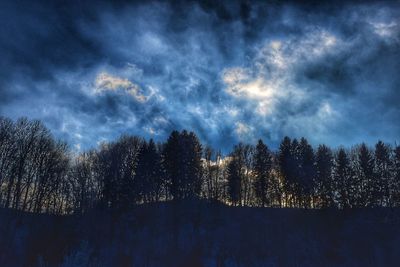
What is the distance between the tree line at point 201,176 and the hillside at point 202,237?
4.43 meters

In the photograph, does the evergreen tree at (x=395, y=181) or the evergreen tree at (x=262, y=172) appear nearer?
the evergreen tree at (x=395, y=181)

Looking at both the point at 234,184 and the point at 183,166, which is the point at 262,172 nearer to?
the point at 234,184

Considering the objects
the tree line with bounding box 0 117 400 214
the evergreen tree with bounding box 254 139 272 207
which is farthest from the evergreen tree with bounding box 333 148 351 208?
the evergreen tree with bounding box 254 139 272 207

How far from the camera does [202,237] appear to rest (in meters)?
64.8

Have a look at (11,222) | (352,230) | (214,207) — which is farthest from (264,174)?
(11,222)

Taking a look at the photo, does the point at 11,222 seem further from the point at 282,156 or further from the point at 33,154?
the point at 282,156

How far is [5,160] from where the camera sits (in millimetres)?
63438

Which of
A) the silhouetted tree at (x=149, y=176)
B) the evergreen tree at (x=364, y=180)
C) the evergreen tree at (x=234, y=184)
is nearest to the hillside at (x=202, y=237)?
the evergreen tree at (x=364, y=180)

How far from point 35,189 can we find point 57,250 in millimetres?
13324

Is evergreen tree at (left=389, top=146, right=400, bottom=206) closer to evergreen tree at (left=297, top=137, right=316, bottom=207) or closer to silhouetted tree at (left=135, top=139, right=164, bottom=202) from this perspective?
evergreen tree at (left=297, top=137, right=316, bottom=207)

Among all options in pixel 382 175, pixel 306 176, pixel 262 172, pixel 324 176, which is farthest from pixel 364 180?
pixel 262 172

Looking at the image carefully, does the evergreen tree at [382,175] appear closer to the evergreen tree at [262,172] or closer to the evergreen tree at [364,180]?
the evergreen tree at [364,180]

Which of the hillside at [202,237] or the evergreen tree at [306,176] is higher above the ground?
the evergreen tree at [306,176]

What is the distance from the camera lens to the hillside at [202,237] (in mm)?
59344
